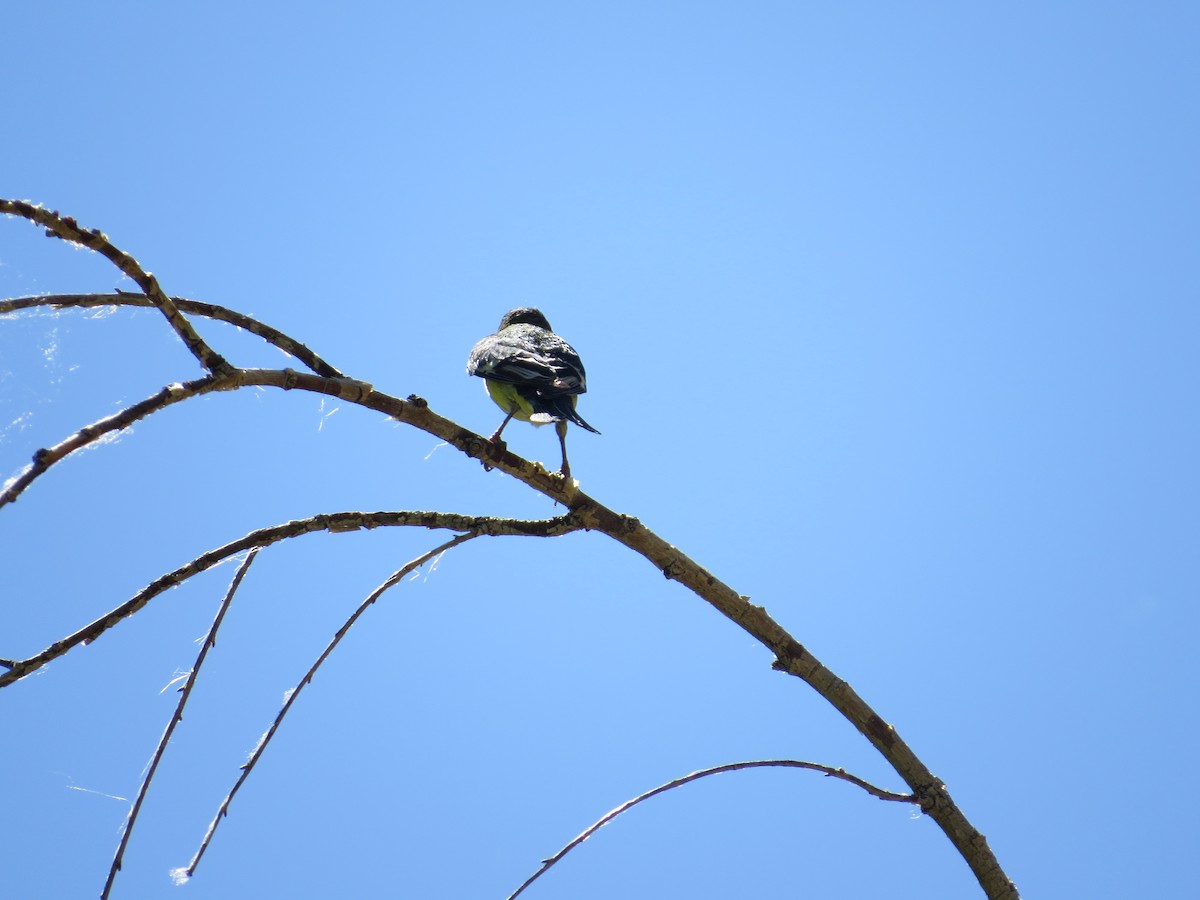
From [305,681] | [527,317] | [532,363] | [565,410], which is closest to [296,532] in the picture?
[305,681]

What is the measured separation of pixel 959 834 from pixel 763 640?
28.6 inches

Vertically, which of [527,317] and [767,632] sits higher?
[527,317]

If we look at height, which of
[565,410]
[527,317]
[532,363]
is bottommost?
[565,410]

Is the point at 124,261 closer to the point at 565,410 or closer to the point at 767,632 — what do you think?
the point at 767,632

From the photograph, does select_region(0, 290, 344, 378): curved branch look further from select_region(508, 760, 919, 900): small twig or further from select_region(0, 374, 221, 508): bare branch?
select_region(508, 760, 919, 900): small twig

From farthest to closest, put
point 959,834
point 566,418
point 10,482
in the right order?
point 566,418
point 959,834
point 10,482

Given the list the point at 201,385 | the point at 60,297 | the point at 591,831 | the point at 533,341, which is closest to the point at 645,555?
the point at 591,831

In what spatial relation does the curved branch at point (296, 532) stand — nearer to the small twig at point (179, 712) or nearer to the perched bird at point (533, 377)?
the small twig at point (179, 712)

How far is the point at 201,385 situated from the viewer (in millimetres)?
1990

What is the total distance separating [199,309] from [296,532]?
0.55 m

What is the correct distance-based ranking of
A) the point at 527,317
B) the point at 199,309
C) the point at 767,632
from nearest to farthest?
the point at 199,309 → the point at 767,632 → the point at 527,317

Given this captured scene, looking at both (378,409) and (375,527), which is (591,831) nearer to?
(375,527)

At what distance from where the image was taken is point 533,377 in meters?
4.95

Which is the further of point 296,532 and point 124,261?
point 296,532
